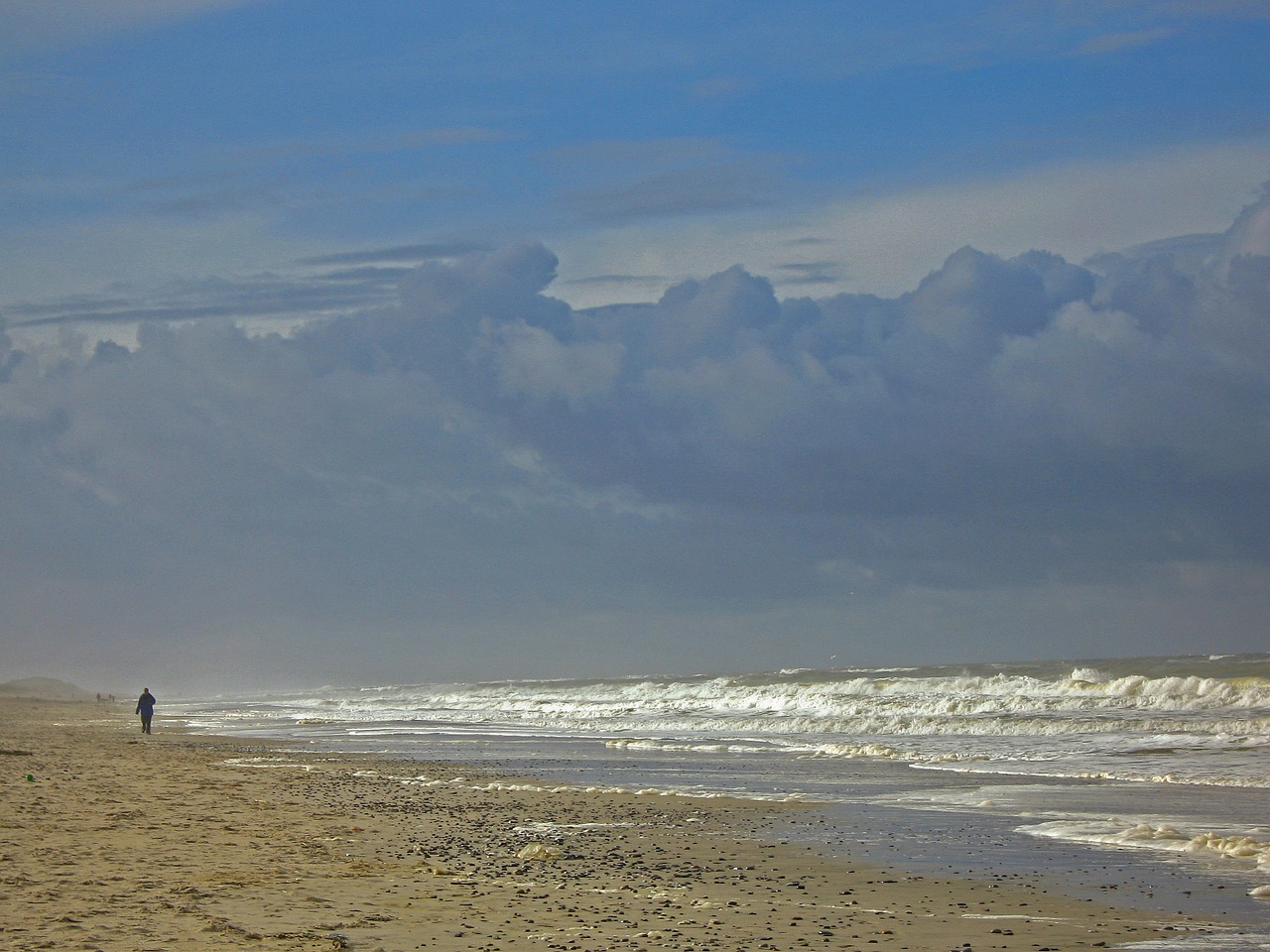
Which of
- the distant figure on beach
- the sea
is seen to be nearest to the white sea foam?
the sea

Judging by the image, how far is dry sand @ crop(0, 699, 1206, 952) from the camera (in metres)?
9.75

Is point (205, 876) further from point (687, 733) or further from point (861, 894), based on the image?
point (687, 733)

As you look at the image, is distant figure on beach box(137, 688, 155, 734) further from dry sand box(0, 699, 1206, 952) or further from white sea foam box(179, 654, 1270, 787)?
dry sand box(0, 699, 1206, 952)

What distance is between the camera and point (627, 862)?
45.3 feet

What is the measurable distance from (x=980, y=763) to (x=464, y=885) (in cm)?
1763

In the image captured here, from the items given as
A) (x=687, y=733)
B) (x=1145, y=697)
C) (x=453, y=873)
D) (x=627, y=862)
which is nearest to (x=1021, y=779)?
(x=627, y=862)

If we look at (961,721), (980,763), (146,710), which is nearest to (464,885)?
(980,763)

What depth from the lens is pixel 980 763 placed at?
27.1 meters

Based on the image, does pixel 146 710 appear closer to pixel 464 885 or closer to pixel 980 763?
pixel 980 763

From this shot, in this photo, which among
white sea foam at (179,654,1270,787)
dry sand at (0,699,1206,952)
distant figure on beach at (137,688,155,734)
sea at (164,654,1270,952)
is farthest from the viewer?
distant figure on beach at (137,688,155,734)

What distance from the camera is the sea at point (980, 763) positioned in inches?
532

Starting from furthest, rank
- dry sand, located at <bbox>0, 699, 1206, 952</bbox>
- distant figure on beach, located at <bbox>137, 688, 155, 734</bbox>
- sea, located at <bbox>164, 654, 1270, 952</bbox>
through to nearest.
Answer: distant figure on beach, located at <bbox>137, 688, 155, 734</bbox>
sea, located at <bbox>164, 654, 1270, 952</bbox>
dry sand, located at <bbox>0, 699, 1206, 952</bbox>

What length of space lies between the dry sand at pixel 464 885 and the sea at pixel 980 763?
1.18 meters

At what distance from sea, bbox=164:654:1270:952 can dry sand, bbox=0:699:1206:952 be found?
118 centimetres
